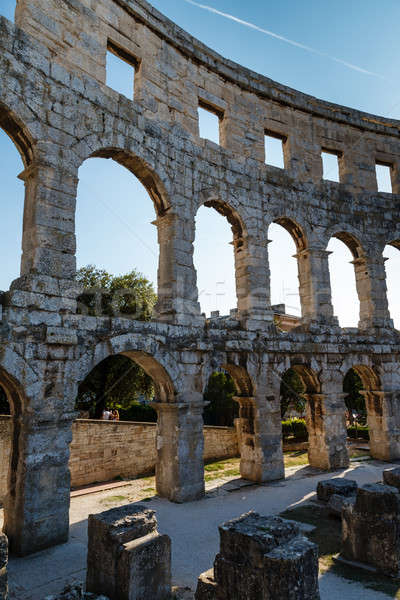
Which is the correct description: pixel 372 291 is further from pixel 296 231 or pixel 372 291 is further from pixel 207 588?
pixel 207 588

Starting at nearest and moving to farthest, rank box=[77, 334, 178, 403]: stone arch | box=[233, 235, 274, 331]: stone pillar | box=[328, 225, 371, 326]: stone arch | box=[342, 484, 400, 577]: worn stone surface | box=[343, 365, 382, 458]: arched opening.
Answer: box=[342, 484, 400, 577]: worn stone surface < box=[77, 334, 178, 403]: stone arch < box=[233, 235, 274, 331]: stone pillar < box=[343, 365, 382, 458]: arched opening < box=[328, 225, 371, 326]: stone arch

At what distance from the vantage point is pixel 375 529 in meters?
5.43

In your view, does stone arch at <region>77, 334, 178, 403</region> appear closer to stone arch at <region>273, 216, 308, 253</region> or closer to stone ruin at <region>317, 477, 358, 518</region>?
stone ruin at <region>317, 477, 358, 518</region>

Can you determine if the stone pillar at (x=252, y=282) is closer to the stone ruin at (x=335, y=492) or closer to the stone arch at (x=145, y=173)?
the stone arch at (x=145, y=173)

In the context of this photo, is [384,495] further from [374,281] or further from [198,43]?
[198,43]

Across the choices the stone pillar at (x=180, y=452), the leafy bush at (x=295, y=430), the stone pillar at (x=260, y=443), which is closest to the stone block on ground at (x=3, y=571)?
the stone pillar at (x=180, y=452)

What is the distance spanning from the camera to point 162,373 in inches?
352

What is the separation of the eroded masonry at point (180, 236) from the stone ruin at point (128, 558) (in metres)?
2.20

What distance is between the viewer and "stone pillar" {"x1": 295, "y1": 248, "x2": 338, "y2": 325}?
12078 mm

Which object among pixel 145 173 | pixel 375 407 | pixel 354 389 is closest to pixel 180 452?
pixel 145 173

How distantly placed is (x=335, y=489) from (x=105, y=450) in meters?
6.02

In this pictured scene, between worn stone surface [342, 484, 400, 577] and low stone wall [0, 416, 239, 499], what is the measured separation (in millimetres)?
6921

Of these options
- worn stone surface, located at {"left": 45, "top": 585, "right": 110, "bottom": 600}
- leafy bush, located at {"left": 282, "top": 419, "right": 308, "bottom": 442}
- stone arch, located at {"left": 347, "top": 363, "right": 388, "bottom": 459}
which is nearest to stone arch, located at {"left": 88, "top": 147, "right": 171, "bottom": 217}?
stone arch, located at {"left": 347, "top": 363, "right": 388, "bottom": 459}

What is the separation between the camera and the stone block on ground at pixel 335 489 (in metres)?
7.78
